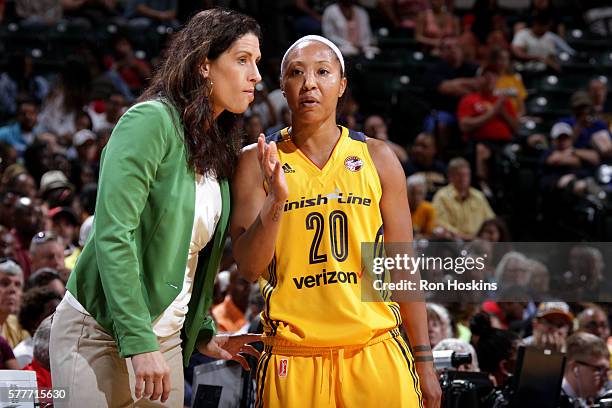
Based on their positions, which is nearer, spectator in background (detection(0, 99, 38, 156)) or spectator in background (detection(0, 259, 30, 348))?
spectator in background (detection(0, 259, 30, 348))

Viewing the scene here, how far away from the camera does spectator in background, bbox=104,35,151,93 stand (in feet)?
41.8

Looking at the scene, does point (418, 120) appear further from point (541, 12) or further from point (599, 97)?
point (541, 12)

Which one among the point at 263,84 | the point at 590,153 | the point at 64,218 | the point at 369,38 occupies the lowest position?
the point at 64,218

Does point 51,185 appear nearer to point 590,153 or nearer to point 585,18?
point 590,153

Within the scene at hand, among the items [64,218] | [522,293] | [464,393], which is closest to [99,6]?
[64,218]

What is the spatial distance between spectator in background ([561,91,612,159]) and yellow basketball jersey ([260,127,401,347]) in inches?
328

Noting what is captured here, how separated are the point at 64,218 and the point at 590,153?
18.6 ft

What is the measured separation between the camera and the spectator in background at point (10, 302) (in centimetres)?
623

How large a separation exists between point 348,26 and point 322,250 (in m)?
10.7

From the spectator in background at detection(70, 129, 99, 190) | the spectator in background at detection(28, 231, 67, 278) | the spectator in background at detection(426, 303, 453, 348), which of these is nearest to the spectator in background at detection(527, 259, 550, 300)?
the spectator in background at detection(426, 303, 453, 348)

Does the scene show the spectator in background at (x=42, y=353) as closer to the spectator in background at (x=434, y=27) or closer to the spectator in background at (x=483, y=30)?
the spectator in background at (x=483, y=30)

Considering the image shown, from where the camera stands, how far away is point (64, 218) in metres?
8.50

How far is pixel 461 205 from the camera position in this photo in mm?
10531

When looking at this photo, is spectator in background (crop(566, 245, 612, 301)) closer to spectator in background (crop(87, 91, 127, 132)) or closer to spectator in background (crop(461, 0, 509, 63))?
spectator in background (crop(87, 91, 127, 132))
